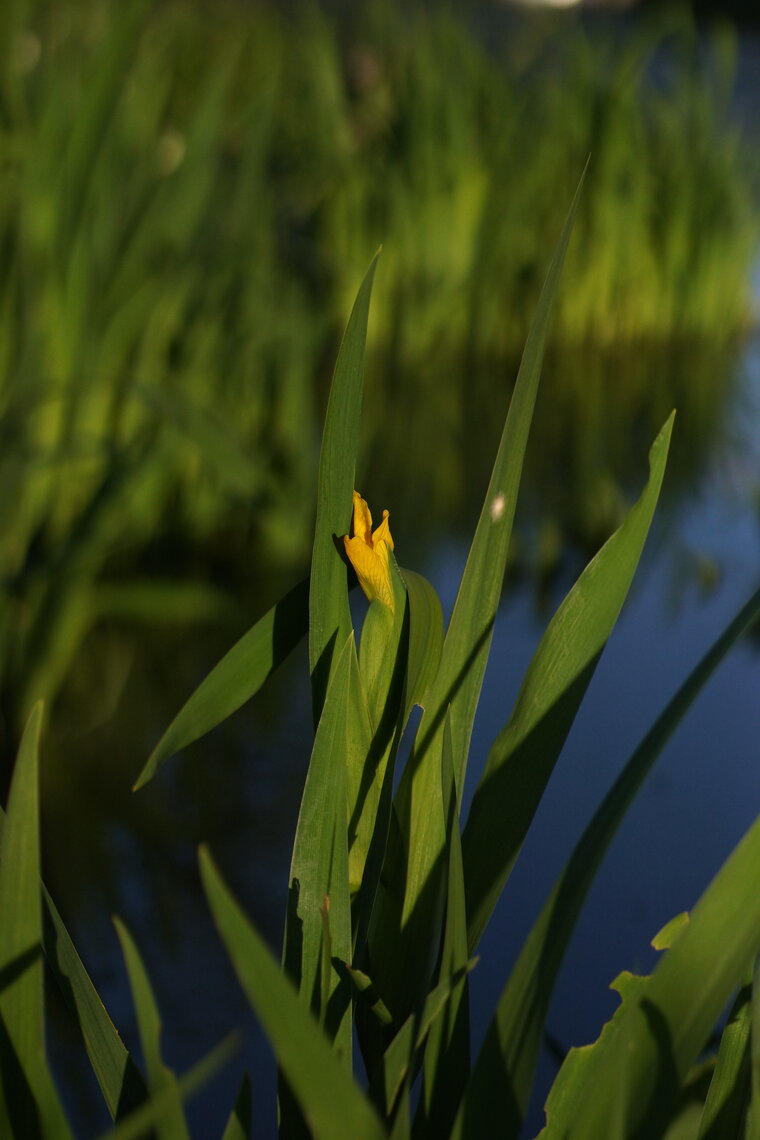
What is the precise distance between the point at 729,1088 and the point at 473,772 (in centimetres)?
45

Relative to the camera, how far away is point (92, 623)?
4.24 ft

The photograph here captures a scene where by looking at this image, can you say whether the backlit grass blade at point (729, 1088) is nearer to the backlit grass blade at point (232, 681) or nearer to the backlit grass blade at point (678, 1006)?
the backlit grass blade at point (678, 1006)

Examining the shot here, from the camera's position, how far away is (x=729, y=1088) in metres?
0.34

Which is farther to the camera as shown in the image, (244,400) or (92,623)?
(244,400)

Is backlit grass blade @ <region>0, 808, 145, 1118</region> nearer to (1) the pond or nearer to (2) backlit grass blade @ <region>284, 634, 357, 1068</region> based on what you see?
(2) backlit grass blade @ <region>284, 634, 357, 1068</region>

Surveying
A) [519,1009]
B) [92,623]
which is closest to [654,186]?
[92,623]

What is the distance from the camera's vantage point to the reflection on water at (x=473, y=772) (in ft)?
2.37

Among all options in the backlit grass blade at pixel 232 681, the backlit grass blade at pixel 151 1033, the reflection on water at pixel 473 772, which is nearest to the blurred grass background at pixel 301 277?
the reflection on water at pixel 473 772

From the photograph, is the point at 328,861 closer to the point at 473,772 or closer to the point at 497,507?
the point at 497,507

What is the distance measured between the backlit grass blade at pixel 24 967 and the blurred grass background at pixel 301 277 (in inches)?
25.7

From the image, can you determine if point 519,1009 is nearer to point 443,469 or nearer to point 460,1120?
point 460,1120

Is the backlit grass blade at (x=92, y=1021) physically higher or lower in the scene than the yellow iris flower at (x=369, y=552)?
lower

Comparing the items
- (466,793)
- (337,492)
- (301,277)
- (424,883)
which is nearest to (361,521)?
(337,492)

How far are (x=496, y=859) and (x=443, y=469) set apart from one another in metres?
1.43
